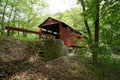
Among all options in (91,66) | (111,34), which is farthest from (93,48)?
(91,66)

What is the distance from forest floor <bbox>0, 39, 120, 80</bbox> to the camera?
6777mm

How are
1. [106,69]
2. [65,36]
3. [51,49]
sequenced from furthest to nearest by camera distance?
1. [65,36]
2. [106,69]
3. [51,49]

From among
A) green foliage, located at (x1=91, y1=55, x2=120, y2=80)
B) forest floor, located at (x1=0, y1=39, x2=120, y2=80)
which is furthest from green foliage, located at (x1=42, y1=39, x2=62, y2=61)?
green foliage, located at (x1=91, y1=55, x2=120, y2=80)

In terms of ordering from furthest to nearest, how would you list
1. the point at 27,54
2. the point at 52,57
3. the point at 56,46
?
the point at 56,46 → the point at 52,57 → the point at 27,54

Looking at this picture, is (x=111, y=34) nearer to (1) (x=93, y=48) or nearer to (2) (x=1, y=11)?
(1) (x=93, y=48)

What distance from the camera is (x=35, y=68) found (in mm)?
7742

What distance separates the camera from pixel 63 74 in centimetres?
830

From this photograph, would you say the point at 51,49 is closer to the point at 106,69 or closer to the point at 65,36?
the point at 106,69

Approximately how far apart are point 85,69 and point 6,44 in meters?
5.15

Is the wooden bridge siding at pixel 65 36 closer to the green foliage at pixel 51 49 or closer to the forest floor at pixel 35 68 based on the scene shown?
the green foliage at pixel 51 49

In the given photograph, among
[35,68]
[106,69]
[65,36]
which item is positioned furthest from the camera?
[65,36]

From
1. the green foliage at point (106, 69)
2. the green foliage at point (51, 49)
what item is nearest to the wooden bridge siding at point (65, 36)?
the green foliage at point (51, 49)

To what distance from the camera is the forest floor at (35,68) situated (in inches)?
267

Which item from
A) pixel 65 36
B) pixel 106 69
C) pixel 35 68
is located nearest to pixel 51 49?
pixel 35 68
